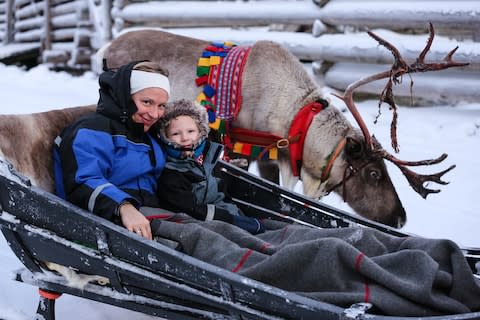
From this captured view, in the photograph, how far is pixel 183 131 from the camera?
2.83 m

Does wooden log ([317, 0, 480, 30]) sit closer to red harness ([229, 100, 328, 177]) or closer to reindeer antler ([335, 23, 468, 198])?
reindeer antler ([335, 23, 468, 198])

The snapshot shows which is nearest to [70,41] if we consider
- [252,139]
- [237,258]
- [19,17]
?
[19,17]

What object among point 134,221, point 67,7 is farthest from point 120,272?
point 67,7

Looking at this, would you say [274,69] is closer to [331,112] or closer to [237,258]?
[331,112]

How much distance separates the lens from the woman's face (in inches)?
105

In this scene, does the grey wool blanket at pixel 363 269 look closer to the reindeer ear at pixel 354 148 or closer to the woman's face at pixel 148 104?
the woman's face at pixel 148 104

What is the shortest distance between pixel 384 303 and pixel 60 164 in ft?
4.99

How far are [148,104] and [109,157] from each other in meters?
0.33

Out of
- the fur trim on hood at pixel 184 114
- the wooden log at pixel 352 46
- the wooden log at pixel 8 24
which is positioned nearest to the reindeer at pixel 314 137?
the fur trim on hood at pixel 184 114

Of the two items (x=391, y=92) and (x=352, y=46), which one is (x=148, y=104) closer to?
(x=391, y=92)

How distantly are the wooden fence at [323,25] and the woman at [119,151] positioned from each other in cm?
456

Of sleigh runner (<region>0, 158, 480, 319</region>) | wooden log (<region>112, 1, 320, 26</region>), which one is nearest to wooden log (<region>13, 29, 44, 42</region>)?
wooden log (<region>112, 1, 320, 26</region>)

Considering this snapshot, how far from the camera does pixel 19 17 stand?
13.9 meters

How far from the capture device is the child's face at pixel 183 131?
2830 mm
